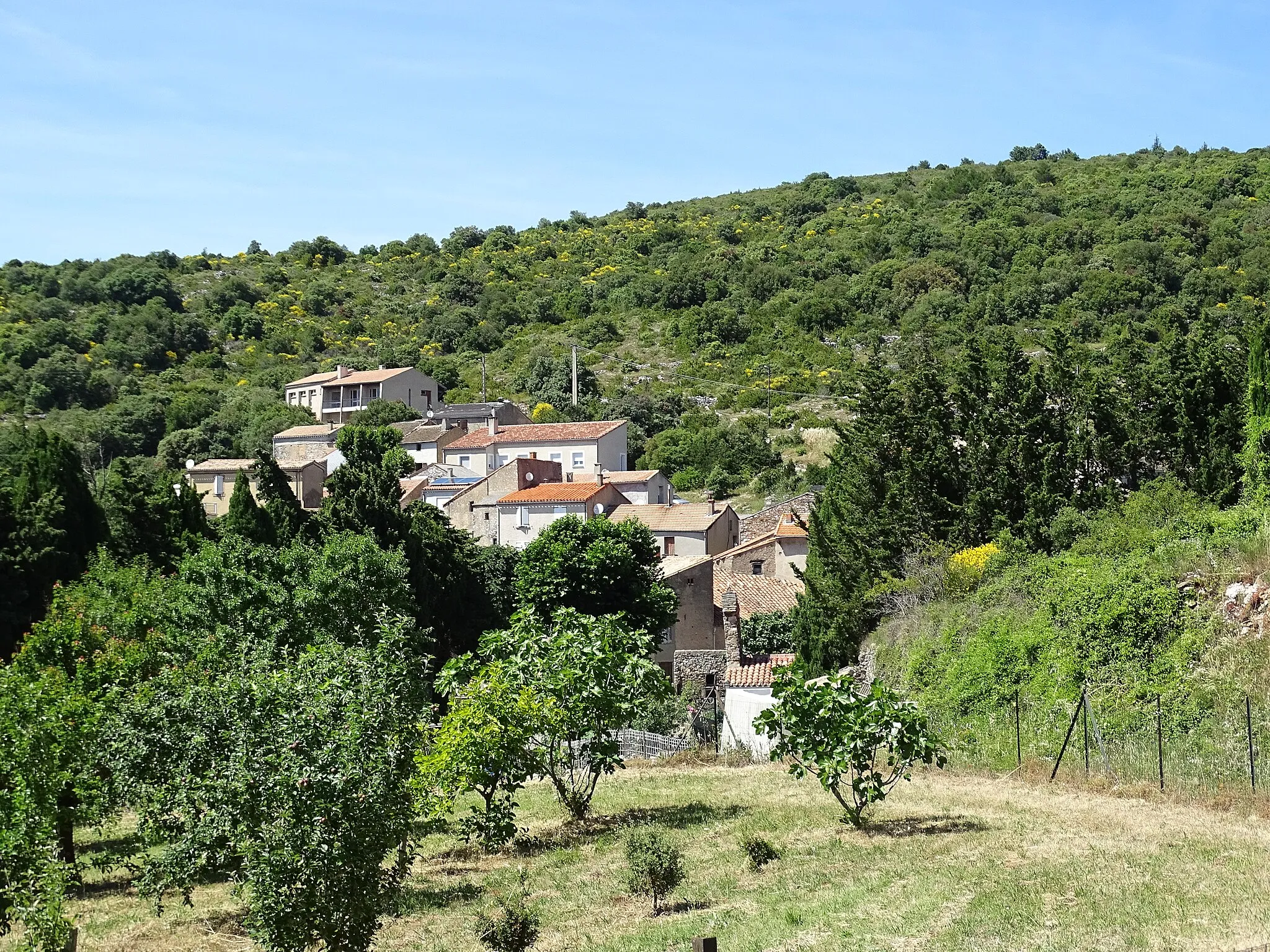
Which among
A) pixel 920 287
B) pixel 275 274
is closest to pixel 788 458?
pixel 920 287

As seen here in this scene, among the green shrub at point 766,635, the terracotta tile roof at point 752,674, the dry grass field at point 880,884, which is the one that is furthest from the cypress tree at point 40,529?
the green shrub at point 766,635

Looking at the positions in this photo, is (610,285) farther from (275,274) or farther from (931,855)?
(931,855)

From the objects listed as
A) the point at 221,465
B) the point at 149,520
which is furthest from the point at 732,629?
the point at 221,465

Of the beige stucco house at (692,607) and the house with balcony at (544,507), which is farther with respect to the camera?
the house with balcony at (544,507)

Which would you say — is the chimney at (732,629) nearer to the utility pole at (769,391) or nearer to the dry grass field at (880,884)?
the dry grass field at (880,884)

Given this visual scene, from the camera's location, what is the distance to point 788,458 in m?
82.6

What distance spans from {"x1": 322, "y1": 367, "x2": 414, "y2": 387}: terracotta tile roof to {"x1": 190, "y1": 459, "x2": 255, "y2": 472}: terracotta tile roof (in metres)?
15.2

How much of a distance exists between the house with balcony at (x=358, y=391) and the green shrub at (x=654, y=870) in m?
83.8

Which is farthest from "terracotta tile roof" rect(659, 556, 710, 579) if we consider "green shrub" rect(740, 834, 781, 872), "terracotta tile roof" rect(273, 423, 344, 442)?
"terracotta tile roof" rect(273, 423, 344, 442)

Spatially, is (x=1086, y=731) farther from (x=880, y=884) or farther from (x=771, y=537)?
(x=771, y=537)

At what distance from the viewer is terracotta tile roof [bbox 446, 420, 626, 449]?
7531 cm

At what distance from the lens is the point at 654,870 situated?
13211 millimetres

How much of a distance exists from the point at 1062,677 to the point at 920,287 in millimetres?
84229

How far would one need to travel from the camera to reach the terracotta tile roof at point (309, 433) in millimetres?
86625
